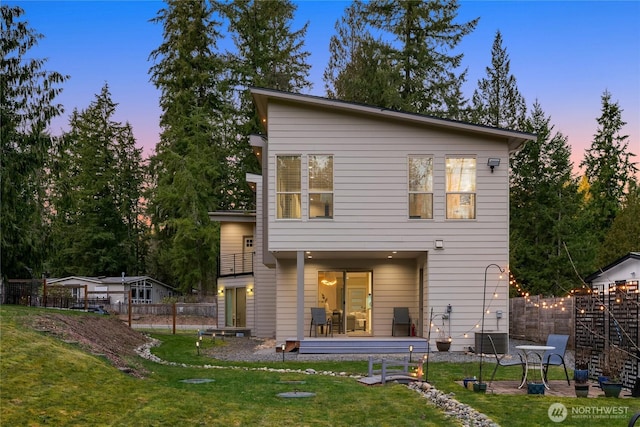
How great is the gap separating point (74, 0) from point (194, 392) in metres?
17.2

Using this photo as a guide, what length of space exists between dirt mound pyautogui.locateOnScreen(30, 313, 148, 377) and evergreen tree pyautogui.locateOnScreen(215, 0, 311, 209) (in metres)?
19.9

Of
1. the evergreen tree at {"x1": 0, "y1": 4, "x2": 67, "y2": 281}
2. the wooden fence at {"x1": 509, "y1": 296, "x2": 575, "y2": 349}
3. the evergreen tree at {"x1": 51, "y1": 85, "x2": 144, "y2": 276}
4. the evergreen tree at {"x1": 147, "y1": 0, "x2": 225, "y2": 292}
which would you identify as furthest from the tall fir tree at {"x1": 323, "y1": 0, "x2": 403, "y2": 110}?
the evergreen tree at {"x1": 51, "y1": 85, "x2": 144, "y2": 276}

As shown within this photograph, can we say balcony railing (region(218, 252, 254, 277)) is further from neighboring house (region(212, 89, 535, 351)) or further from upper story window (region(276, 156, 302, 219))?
upper story window (region(276, 156, 302, 219))

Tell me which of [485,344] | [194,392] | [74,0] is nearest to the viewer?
[194,392]

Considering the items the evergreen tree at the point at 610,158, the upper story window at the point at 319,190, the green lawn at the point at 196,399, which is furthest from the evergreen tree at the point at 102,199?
the green lawn at the point at 196,399

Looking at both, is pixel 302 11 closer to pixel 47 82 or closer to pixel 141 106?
pixel 141 106

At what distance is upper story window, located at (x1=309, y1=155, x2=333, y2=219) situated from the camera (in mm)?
17219

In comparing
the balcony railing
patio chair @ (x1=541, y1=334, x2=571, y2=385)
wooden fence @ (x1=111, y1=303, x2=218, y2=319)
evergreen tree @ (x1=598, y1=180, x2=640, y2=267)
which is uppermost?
evergreen tree @ (x1=598, y1=180, x2=640, y2=267)

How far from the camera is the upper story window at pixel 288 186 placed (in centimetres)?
1720

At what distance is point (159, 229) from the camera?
41406 mm

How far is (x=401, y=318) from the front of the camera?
18.9m

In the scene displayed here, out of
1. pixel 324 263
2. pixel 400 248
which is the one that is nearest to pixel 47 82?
pixel 324 263

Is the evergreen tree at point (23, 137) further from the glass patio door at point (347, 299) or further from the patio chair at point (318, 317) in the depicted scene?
the glass patio door at point (347, 299)

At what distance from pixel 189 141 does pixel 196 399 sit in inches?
1172
